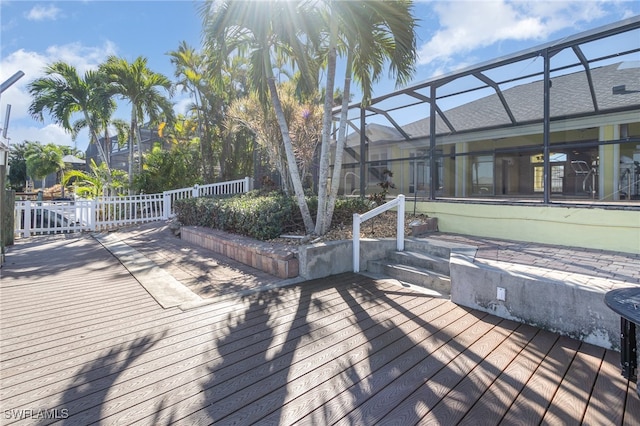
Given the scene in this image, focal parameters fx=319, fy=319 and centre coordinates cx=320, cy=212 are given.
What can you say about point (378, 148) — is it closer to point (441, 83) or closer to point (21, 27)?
point (441, 83)

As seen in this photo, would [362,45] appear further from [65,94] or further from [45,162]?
[45,162]

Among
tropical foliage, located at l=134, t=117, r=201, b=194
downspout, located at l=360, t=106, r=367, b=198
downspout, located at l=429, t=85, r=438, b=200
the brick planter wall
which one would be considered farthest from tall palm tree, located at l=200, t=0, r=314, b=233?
tropical foliage, located at l=134, t=117, r=201, b=194

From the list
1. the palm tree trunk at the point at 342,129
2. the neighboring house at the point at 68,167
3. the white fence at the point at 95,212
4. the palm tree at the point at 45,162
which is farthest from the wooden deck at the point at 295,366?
the palm tree at the point at 45,162

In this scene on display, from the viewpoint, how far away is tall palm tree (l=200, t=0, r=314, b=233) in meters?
4.95

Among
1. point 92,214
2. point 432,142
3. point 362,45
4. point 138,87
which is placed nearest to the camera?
point 362,45

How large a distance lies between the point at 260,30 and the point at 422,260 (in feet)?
14.6

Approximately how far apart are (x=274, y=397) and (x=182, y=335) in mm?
1253

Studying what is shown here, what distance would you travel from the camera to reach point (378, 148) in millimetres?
10172

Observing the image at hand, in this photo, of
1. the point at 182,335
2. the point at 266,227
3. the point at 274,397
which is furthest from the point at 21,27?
the point at 274,397

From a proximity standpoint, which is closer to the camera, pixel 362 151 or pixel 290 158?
pixel 290 158

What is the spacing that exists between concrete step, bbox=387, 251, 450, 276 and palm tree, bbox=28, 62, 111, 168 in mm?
12216

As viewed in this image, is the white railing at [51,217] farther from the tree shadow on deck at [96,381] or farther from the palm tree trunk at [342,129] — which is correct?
the tree shadow on deck at [96,381]

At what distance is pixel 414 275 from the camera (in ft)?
14.3

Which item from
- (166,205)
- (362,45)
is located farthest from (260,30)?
(166,205)
